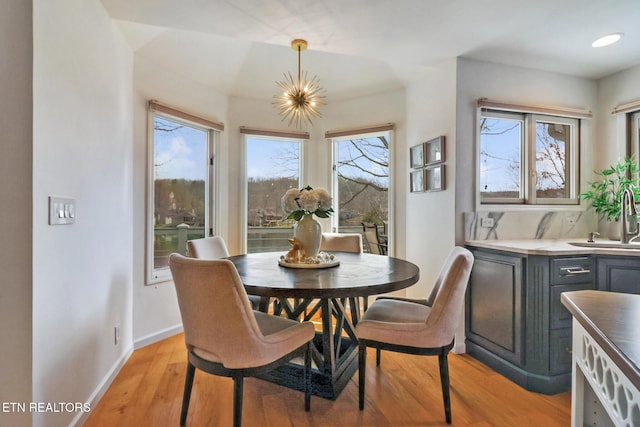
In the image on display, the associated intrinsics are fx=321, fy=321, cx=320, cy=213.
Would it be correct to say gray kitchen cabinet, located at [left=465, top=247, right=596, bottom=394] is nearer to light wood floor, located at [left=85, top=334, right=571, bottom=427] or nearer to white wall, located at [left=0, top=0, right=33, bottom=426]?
light wood floor, located at [left=85, top=334, right=571, bottom=427]

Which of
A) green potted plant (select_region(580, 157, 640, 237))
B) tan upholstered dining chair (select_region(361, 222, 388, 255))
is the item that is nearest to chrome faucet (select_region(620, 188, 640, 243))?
green potted plant (select_region(580, 157, 640, 237))

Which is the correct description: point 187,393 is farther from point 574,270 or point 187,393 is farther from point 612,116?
point 612,116

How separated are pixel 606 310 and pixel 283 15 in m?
2.13

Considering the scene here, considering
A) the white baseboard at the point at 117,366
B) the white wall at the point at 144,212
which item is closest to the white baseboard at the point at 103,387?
the white baseboard at the point at 117,366

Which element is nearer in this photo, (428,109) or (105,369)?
(105,369)

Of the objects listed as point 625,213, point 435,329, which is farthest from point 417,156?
point 435,329

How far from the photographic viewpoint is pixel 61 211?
1467mm

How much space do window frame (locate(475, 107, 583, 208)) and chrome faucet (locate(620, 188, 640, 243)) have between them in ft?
1.61

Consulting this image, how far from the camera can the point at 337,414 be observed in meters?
1.78

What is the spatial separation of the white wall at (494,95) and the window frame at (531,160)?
51 mm

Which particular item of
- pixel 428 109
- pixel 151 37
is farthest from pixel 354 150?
pixel 151 37

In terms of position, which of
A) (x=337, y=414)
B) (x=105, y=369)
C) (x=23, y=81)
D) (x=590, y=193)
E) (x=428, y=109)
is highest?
(x=428, y=109)

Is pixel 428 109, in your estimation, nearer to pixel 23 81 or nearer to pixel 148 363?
pixel 23 81

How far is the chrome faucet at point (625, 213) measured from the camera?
229 cm
